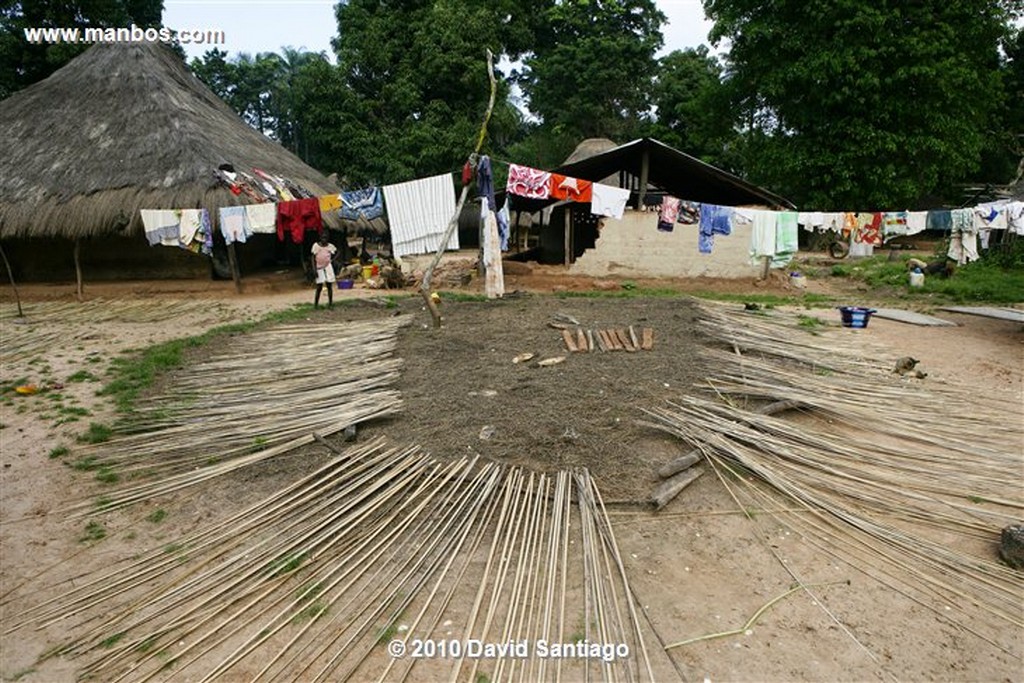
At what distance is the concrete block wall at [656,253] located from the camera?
530 inches

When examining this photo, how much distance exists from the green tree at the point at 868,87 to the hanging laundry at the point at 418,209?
13.1 meters

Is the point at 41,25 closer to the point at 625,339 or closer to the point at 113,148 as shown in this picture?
the point at 113,148

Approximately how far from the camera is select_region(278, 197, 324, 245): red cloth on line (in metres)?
11.2

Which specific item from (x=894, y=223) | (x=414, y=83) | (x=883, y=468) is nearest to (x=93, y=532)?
(x=883, y=468)

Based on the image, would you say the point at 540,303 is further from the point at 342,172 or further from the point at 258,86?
the point at 258,86

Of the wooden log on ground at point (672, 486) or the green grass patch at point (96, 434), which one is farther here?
the green grass patch at point (96, 434)

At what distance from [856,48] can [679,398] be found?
1685cm

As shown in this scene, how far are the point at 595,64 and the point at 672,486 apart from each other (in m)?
24.4

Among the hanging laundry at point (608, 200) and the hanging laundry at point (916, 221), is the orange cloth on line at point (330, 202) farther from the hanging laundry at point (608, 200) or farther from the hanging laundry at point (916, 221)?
the hanging laundry at point (916, 221)

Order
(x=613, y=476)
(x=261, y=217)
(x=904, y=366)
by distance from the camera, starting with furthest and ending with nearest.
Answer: (x=261, y=217), (x=904, y=366), (x=613, y=476)

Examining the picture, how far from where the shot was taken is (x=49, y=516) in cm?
361

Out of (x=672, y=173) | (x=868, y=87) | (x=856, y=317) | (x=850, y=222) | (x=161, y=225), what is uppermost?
(x=868, y=87)

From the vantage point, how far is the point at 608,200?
34.7 feet

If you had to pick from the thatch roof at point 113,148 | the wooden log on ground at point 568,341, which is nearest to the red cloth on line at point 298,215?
the thatch roof at point 113,148
